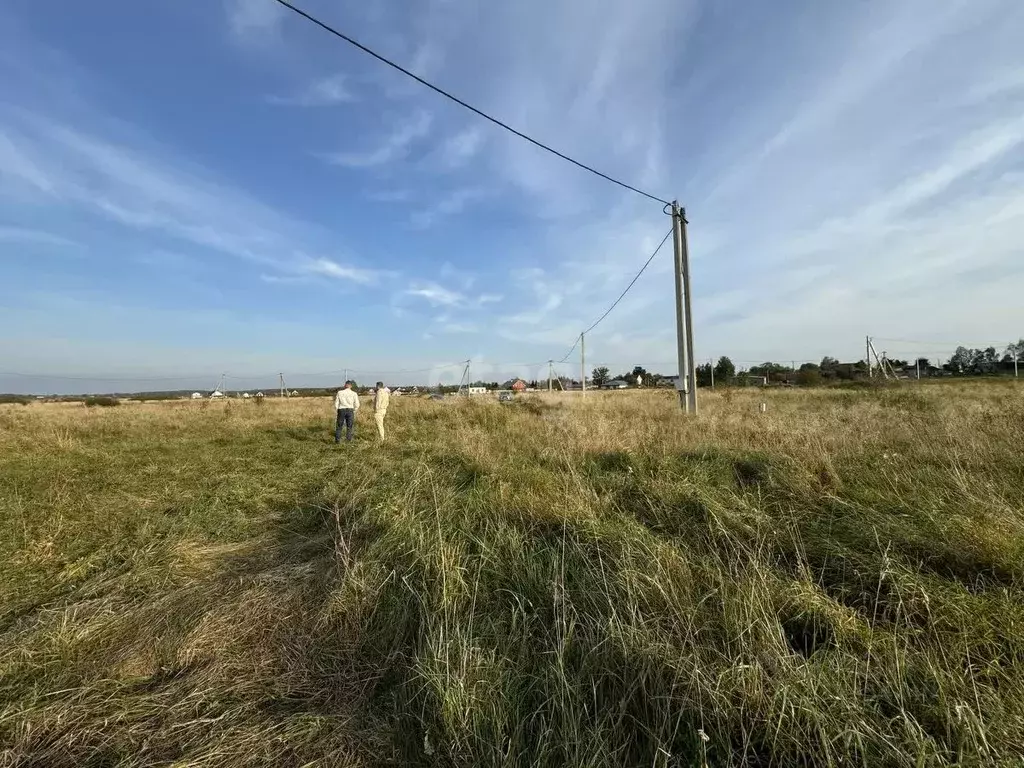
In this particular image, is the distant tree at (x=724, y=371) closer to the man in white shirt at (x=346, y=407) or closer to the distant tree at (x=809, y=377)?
the distant tree at (x=809, y=377)

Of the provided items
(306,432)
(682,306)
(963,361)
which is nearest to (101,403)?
(306,432)

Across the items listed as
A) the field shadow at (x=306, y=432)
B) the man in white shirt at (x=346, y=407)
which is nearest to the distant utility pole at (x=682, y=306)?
the man in white shirt at (x=346, y=407)

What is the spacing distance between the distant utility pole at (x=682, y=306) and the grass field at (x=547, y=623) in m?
6.80

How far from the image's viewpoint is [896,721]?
5.79 feet

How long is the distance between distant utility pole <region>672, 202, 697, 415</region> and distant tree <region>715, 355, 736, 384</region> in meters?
44.0

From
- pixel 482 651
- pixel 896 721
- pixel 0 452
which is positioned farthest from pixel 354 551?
pixel 0 452

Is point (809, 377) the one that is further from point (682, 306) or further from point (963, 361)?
point (682, 306)

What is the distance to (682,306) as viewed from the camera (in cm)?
1247

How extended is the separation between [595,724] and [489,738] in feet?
1.38

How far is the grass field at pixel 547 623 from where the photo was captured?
6.11 feet

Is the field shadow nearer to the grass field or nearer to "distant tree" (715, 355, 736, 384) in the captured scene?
the grass field

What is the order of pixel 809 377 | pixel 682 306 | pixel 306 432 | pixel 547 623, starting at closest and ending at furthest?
pixel 547 623
pixel 682 306
pixel 306 432
pixel 809 377

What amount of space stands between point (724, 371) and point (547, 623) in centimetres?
5798

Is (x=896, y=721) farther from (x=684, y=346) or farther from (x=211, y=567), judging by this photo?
(x=684, y=346)
